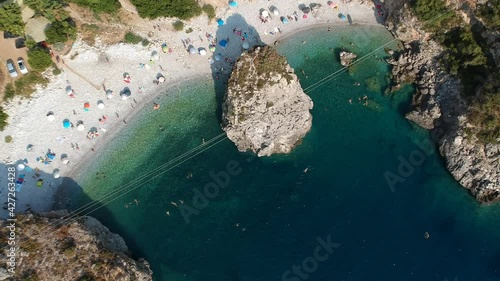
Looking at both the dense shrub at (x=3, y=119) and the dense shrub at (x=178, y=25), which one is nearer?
the dense shrub at (x=3, y=119)

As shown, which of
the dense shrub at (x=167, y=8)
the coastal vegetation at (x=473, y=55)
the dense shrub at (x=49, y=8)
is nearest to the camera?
the coastal vegetation at (x=473, y=55)

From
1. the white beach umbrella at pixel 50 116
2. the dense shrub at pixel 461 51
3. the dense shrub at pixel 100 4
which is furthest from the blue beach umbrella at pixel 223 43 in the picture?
the dense shrub at pixel 461 51

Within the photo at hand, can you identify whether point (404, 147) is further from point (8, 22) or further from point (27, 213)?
point (8, 22)

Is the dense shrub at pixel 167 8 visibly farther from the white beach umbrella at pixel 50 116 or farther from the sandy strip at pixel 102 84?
the white beach umbrella at pixel 50 116

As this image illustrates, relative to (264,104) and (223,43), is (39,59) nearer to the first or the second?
(223,43)

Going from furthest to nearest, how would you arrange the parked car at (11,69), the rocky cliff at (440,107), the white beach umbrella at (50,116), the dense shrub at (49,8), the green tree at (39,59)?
1. the white beach umbrella at (50,116)
2. the rocky cliff at (440,107)
3. the parked car at (11,69)
4. the green tree at (39,59)
5. the dense shrub at (49,8)

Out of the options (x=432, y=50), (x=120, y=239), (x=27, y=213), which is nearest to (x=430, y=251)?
(x=432, y=50)
